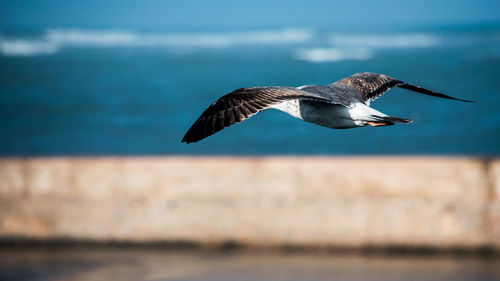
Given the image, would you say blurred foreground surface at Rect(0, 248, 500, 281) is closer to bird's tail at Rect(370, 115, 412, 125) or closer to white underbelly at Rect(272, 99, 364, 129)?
white underbelly at Rect(272, 99, 364, 129)

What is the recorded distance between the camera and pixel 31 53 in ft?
224

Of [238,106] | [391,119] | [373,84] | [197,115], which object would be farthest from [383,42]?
[391,119]

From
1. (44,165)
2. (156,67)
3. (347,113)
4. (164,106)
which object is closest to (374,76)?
(347,113)

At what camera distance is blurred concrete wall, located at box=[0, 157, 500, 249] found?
9984 mm

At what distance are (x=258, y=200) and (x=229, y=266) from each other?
1.02 m

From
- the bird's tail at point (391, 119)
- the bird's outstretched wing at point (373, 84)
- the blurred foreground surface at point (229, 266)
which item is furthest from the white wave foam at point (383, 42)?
the bird's tail at point (391, 119)

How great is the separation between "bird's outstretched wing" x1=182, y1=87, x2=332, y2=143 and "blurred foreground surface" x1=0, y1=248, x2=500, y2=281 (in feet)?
13.2

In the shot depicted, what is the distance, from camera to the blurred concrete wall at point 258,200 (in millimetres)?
9984

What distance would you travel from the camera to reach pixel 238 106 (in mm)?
5961

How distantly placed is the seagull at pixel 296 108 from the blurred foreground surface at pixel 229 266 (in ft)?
12.0

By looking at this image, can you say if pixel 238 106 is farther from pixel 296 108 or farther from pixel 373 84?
pixel 373 84

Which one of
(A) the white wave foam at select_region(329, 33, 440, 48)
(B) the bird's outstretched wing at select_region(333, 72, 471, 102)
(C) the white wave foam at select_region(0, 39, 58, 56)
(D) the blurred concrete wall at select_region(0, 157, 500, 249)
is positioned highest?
(A) the white wave foam at select_region(329, 33, 440, 48)

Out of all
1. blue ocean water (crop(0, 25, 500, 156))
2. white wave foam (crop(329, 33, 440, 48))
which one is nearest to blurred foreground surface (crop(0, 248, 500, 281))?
blue ocean water (crop(0, 25, 500, 156))

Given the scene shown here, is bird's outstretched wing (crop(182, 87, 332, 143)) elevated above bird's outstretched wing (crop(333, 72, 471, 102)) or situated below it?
below
